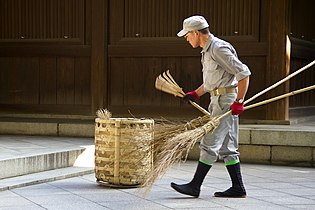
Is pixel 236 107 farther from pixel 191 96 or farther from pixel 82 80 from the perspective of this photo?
pixel 82 80

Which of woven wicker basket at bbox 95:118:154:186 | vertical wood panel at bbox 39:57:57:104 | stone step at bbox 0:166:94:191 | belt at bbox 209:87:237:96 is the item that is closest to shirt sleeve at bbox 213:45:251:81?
belt at bbox 209:87:237:96

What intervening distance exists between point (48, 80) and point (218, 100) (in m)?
5.32

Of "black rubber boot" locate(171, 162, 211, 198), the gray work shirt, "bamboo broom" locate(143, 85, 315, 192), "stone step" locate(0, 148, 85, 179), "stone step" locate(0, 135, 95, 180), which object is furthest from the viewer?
"stone step" locate(0, 135, 95, 180)

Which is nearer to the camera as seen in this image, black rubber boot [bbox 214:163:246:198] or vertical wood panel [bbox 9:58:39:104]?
black rubber boot [bbox 214:163:246:198]

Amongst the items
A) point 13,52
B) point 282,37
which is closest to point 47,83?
point 13,52

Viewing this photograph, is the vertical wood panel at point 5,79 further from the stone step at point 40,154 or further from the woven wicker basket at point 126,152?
Answer: the woven wicker basket at point 126,152

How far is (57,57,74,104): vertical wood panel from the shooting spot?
11.3m

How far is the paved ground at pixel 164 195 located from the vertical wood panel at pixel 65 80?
11.0 ft

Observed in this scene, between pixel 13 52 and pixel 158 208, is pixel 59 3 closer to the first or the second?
pixel 13 52

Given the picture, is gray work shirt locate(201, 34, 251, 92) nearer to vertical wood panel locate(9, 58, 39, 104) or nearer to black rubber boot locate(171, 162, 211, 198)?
black rubber boot locate(171, 162, 211, 198)

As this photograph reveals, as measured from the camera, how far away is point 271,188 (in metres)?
7.43

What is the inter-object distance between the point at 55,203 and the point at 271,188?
242cm

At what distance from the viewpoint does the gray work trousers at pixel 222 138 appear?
6648 mm

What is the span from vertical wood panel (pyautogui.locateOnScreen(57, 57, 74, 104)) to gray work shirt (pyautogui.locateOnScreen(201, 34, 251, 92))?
15.8ft
